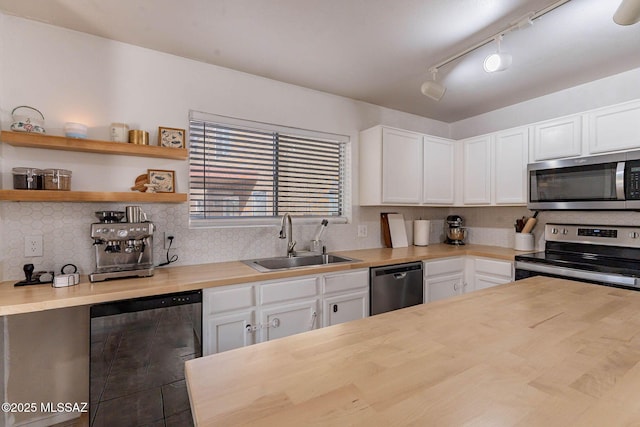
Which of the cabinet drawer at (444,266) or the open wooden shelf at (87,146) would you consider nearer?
the open wooden shelf at (87,146)

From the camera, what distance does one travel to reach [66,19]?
1816 millimetres

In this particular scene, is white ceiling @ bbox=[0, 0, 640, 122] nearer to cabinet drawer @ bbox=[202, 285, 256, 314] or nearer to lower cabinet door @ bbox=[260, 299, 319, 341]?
Result: cabinet drawer @ bbox=[202, 285, 256, 314]

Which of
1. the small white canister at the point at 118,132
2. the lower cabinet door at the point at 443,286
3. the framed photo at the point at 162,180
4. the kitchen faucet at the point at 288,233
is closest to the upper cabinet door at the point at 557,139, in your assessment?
the lower cabinet door at the point at 443,286

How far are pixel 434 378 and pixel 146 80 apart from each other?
248 cm

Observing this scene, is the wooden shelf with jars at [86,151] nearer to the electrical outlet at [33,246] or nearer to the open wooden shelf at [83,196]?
the open wooden shelf at [83,196]

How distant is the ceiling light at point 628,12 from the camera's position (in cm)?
119

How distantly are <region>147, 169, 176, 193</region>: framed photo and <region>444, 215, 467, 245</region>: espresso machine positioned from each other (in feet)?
9.90

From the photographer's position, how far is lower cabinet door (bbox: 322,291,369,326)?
2.24m

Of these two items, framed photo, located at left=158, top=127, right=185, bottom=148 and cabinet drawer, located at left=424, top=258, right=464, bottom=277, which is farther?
cabinet drawer, located at left=424, top=258, right=464, bottom=277

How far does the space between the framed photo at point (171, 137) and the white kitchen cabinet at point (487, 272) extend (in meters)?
2.83

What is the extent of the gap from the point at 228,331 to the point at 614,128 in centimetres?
320

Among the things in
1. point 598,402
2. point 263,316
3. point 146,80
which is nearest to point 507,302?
point 598,402

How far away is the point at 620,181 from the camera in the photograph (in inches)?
87.5

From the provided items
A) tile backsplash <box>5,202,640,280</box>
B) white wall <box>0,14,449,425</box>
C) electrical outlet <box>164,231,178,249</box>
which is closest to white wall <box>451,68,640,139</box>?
tile backsplash <box>5,202,640,280</box>
